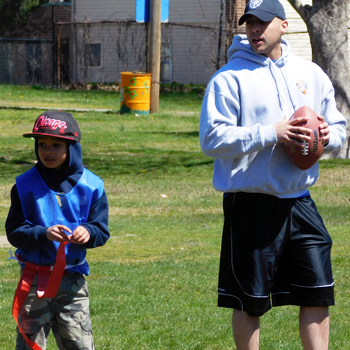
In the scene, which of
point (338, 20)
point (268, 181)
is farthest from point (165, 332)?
point (338, 20)

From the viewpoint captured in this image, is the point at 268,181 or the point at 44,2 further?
the point at 44,2

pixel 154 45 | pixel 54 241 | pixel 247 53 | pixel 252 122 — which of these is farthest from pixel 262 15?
pixel 154 45

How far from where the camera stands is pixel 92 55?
1335 inches

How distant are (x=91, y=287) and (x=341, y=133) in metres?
2.89

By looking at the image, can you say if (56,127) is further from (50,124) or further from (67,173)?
(67,173)

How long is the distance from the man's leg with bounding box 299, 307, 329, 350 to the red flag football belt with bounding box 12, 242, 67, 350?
51.5 inches

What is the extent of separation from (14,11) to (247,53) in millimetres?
34402

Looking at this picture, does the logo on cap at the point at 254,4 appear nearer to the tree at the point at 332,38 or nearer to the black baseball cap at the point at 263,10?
the black baseball cap at the point at 263,10

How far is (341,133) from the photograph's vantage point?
384 centimetres

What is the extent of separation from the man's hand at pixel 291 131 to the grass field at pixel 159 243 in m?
1.65

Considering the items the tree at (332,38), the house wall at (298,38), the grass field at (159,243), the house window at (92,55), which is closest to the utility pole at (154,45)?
the grass field at (159,243)

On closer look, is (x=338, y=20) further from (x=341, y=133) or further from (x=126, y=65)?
(x=126, y=65)

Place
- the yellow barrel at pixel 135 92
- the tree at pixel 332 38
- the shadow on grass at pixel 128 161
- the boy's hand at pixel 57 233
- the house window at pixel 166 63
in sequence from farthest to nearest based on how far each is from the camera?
1. the house window at pixel 166 63
2. the yellow barrel at pixel 135 92
3. the tree at pixel 332 38
4. the shadow on grass at pixel 128 161
5. the boy's hand at pixel 57 233

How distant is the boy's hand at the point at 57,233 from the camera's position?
3.27 meters
